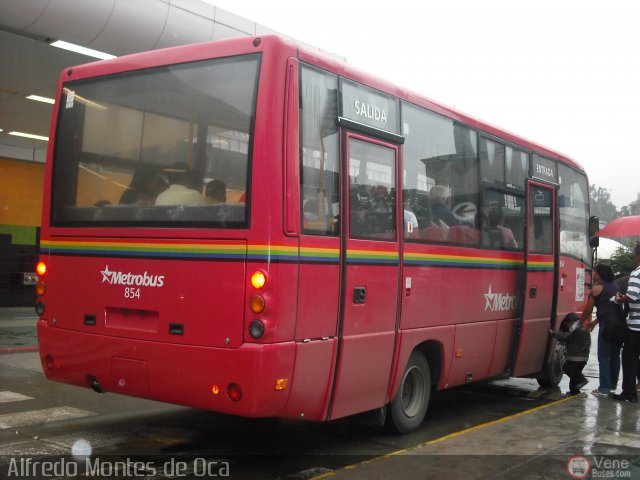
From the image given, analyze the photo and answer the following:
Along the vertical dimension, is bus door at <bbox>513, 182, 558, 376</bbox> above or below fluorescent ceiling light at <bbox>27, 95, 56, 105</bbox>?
below

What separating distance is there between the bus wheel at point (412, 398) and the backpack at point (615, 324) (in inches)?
127

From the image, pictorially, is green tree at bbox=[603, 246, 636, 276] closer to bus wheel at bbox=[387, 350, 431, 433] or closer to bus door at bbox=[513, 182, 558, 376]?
bus door at bbox=[513, 182, 558, 376]

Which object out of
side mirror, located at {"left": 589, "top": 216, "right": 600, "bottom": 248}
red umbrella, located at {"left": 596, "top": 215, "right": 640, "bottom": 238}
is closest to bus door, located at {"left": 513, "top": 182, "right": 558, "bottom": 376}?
side mirror, located at {"left": 589, "top": 216, "right": 600, "bottom": 248}

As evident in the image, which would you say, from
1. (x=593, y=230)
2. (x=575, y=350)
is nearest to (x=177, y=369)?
(x=575, y=350)

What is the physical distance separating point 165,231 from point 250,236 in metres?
0.85

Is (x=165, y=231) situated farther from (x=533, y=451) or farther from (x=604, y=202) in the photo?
(x=604, y=202)

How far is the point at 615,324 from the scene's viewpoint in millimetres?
9406

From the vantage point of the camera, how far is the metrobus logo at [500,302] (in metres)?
8.52

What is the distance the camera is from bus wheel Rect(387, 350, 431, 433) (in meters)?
7.22

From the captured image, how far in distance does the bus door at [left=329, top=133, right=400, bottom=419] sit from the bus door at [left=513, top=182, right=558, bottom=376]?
321cm

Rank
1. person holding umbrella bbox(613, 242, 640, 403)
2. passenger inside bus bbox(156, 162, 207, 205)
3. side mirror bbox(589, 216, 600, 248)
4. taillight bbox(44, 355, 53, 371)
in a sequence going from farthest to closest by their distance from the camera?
side mirror bbox(589, 216, 600, 248), person holding umbrella bbox(613, 242, 640, 403), taillight bbox(44, 355, 53, 371), passenger inside bus bbox(156, 162, 207, 205)

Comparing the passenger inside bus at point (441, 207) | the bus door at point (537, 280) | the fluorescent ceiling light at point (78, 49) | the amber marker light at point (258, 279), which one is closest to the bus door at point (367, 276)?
the passenger inside bus at point (441, 207)

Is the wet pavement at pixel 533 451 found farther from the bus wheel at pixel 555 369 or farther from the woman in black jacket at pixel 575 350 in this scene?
the bus wheel at pixel 555 369

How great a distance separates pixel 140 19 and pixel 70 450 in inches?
285
